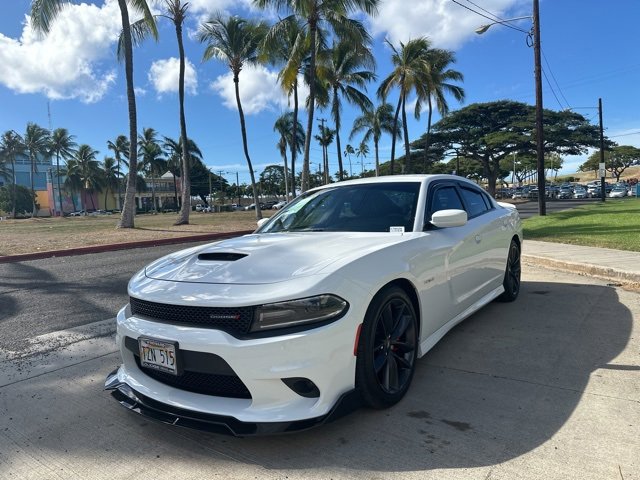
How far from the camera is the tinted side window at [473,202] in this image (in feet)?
15.7

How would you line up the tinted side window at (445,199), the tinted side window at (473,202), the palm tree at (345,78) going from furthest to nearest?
the palm tree at (345,78), the tinted side window at (473,202), the tinted side window at (445,199)

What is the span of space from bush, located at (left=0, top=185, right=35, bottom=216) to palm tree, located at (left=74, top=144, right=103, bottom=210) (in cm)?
836

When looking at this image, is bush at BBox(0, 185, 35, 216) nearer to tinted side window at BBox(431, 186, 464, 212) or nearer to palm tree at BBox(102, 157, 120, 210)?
palm tree at BBox(102, 157, 120, 210)

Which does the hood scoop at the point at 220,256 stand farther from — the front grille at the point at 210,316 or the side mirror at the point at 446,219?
the side mirror at the point at 446,219

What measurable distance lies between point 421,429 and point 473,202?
288 centimetres

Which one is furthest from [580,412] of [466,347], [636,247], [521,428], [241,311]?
[636,247]

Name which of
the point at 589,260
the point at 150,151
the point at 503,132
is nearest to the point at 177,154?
the point at 150,151

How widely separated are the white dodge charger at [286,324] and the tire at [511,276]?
6.38 ft

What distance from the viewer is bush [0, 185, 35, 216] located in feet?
248

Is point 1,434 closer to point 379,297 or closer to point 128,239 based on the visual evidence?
point 379,297

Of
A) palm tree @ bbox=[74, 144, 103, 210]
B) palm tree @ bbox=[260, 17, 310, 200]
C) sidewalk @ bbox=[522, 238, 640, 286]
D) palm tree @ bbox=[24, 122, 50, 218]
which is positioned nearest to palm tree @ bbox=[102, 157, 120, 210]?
palm tree @ bbox=[74, 144, 103, 210]

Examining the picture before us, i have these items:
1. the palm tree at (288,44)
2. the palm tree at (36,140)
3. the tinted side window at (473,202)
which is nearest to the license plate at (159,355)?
the tinted side window at (473,202)

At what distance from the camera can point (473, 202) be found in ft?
16.3

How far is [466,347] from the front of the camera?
4.09 metres
